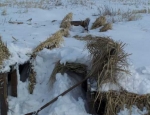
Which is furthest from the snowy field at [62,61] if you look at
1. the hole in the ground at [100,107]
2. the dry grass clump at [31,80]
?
the hole in the ground at [100,107]

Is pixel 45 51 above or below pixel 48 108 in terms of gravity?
above

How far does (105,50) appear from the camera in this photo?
150 inches

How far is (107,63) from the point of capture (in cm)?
373

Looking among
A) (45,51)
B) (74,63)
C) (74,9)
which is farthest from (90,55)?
(74,9)

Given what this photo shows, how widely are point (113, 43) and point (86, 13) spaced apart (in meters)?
6.14

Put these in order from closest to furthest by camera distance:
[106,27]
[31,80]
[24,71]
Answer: [31,80] → [24,71] → [106,27]

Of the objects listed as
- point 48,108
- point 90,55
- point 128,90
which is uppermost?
point 90,55

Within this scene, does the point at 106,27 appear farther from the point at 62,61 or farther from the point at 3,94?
the point at 3,94

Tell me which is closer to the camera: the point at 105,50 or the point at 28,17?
the point at 105,50

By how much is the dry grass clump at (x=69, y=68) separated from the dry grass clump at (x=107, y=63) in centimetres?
24

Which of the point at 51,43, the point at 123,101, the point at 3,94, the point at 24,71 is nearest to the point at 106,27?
the point at 51,43

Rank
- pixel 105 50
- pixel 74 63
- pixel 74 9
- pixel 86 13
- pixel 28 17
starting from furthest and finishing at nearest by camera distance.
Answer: pixel 74 9 < pixel 86 13 < pixel 28 17 < pixel 74 63 < pixel 105 50

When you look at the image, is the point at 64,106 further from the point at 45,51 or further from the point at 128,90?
the point at 45,51

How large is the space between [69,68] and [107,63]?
64 centimetres
